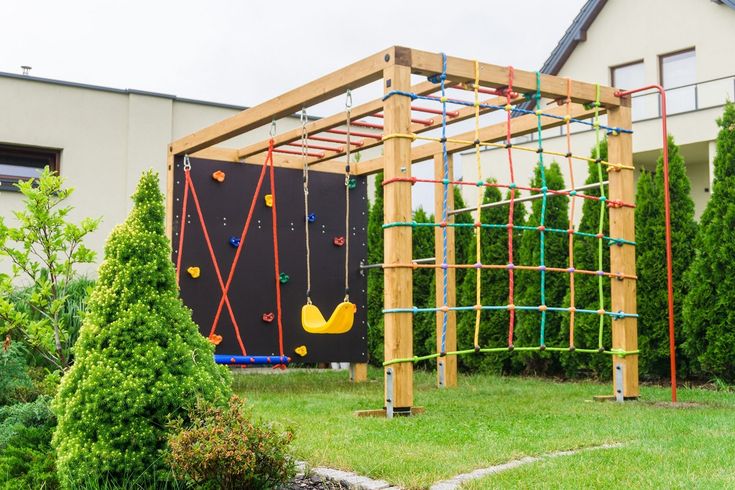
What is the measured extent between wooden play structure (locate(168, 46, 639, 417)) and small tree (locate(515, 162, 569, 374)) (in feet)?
2.12

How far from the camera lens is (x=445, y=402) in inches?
229

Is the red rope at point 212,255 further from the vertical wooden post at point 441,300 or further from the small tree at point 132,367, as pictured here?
the small tree at point 132,367

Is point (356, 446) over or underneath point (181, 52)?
underneath

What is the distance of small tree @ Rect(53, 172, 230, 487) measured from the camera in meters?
3.17

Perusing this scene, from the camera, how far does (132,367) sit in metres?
3.30

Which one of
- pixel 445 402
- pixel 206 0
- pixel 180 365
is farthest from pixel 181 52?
pixel 180 365

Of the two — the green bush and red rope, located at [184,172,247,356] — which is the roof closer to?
red rope, located at [184,172,247,356]

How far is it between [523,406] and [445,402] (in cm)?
58

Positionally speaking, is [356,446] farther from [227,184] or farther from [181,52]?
[181,52]

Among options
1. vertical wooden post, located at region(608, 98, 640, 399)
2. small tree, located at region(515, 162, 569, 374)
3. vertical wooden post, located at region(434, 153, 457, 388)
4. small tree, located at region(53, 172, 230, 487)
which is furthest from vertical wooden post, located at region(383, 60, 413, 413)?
small tree, located at region(515, 162, 569, 374)

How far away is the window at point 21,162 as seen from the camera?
1115cm

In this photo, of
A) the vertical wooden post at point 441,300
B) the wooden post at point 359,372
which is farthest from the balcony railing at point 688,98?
the wooden post at point 359,372

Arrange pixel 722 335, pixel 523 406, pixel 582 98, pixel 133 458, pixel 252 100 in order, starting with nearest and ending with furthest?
1. pixel 133 458
2. pixel 523 406
3. pixel 582 98
4. pixel 722 335
5. pixel 252 100

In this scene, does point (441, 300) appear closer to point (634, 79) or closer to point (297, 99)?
point (297, 99)
